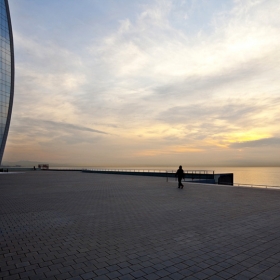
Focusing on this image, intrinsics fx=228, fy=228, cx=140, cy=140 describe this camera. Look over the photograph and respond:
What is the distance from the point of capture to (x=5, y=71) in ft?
160

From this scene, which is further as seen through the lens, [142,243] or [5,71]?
[5,71]

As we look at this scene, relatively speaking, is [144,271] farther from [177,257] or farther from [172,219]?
[172,219]

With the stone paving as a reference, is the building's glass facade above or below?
→ above

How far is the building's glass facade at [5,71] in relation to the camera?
4800 cm

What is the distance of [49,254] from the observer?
538cm

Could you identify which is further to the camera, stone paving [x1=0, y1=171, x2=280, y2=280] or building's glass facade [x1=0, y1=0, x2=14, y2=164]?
building's glass facade [x1=0, y1=0, x2=14, y2=164]

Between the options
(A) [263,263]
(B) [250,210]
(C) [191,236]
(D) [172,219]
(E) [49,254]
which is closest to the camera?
(A) [263,263]

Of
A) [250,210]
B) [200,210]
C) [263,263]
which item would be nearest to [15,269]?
[263,263]

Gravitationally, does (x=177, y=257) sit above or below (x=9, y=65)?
below

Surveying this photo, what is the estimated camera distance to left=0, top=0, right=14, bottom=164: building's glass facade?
157 ft

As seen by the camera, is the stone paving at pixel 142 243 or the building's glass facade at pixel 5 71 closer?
the stone paving at pixel 142 243

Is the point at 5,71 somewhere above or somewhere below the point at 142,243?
above

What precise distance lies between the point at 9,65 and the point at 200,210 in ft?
177

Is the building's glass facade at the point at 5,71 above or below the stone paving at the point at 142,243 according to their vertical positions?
above
